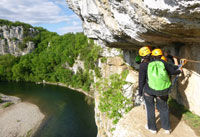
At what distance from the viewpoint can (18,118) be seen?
701 inches

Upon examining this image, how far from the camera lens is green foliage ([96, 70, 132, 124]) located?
15.8 feet

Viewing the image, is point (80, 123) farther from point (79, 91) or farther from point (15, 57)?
point (15, 57)

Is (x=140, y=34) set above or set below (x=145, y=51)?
above

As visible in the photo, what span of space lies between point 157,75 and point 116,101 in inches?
118

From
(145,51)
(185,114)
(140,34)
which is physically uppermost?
(140,34)

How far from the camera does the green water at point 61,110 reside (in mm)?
14898

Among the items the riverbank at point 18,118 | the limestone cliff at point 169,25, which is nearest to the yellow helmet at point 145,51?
the limestone cliff at point 169,25

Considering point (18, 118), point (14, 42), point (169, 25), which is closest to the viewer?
point (169, 25)

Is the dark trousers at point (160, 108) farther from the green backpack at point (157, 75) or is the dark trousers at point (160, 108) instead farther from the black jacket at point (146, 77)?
the green backpack at point (157, 75)

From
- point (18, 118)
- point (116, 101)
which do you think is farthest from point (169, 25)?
point (18, 118)

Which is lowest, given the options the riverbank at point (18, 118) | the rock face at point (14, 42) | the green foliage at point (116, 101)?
the riverbank at point (18, 118)

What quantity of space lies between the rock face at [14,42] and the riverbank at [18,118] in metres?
21.3

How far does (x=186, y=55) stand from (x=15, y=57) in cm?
4334

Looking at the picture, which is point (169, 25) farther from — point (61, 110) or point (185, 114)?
point (61, 110)
